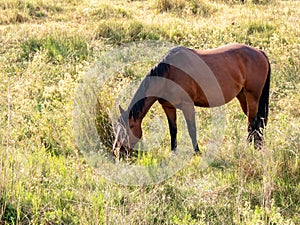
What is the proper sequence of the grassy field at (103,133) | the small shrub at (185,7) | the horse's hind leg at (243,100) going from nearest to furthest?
the grassy field at (103,133) → the horse's hind leg at (243,100) → the small shrub at (185,7)

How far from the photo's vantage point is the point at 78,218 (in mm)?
3168

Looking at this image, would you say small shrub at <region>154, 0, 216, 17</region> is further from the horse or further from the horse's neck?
the horse's neck

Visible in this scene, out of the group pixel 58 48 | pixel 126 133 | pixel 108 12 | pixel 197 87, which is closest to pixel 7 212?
pixel 126 133

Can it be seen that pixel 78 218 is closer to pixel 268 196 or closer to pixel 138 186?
pixel 138 186

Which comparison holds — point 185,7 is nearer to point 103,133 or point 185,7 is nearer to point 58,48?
point 58,48

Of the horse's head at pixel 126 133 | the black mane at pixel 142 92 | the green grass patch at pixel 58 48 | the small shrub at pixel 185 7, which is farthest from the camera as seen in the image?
the small shrub at pixel 185 7

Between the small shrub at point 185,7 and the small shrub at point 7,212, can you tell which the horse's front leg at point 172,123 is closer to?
the small shrub at point 7,212

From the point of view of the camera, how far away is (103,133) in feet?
15.9

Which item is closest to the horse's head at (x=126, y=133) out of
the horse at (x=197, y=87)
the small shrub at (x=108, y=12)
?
the horse at (x=197, y=87)

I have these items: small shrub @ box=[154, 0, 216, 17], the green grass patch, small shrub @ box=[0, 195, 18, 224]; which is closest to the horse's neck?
small shrub @ box=[0, 195, 18, 224]

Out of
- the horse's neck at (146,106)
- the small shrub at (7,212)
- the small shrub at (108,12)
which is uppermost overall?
the small shrub at (108,12)

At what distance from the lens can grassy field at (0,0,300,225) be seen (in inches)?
128

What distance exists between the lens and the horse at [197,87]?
4504 millimetres

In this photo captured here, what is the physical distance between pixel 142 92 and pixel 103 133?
26.1 inches
